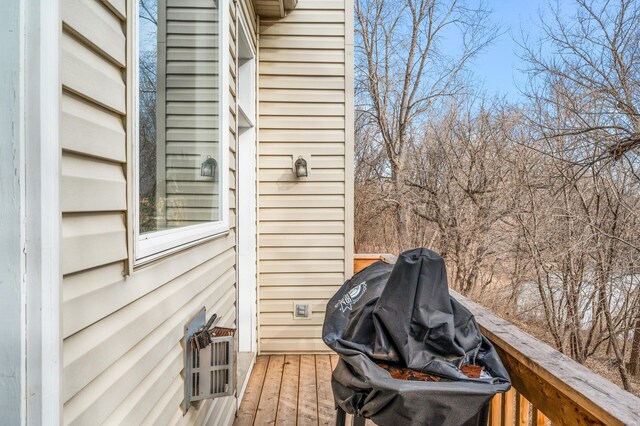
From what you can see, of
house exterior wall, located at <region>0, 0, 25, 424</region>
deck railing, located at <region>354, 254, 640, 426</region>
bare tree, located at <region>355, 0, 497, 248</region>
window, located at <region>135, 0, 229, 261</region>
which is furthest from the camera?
bare tree, located at <region>355, 0, 497, 248</region>

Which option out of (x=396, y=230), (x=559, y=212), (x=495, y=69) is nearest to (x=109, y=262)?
(x=559, y=212)

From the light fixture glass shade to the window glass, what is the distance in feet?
5.47

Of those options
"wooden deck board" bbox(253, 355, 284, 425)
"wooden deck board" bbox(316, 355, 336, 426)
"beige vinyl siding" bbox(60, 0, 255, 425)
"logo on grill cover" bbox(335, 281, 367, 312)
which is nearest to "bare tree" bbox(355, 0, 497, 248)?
"wooden deck board" bbox(316, 355, 336, 426)

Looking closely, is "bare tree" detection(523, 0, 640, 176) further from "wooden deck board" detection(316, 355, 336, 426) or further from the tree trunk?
"wooden deck board" detection(316, 355, 336, 426)

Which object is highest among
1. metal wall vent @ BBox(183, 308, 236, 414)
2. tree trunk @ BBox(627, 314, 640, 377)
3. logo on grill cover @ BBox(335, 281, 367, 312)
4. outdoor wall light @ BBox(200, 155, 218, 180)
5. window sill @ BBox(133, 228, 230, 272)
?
outdoor wall light @ BBox(200, 155, 218, 180)

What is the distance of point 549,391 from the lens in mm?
1443

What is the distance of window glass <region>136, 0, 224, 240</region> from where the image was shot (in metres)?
1.36

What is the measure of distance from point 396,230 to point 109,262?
8561 millimetres

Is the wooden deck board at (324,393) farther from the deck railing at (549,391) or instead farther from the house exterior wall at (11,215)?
the house exterior wall at (11,215)

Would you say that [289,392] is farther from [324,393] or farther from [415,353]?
[415,353]

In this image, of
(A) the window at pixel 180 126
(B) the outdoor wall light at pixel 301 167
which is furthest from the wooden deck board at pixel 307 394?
(B) the outdoor wall light at pixel 301 167

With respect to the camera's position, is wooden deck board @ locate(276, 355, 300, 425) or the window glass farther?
wooden deck board @ locate(276, 355, 300, 425)

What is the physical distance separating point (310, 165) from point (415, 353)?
2700 millimetres

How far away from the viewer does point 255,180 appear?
13.0ft
